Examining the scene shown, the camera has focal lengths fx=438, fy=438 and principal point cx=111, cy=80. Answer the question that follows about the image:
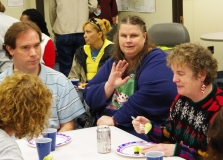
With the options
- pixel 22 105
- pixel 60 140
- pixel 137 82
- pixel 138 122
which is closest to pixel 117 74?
pixel 137 82

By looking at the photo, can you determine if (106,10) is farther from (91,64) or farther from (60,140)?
(60,140)

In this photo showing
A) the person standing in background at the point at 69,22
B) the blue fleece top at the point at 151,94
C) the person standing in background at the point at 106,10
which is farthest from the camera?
the person standing in background at the point at 106,10

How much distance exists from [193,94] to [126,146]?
1.44 feet

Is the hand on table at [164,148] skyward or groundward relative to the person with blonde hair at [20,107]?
groundward

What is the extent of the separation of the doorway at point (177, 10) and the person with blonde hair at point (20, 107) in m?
4.88

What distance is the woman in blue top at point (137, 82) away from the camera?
2.89 metres

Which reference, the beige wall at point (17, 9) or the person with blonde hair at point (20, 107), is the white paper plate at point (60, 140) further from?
the beige wall at point (17, 9)

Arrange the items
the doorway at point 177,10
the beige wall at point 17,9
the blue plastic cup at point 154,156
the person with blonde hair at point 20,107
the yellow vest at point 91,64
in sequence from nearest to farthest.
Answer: the person with blonde hair at point 20,107 < the blue plastic cup at point 154,156 < the yellow vest at point 91,64 < the doorway at point 177,10 < the beige wall at point 17,9

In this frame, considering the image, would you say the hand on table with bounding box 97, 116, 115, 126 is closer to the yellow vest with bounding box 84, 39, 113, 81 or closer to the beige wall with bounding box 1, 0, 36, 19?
the yellow vest with bounding box 84, 39, 113, 81

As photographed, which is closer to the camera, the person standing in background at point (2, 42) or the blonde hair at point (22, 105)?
the blonde hair at point (22, 105)

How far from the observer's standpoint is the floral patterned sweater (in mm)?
2163

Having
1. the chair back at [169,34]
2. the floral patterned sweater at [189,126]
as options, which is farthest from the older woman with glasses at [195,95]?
the chair back at [169,34]

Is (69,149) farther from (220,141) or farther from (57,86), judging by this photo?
(220,141)

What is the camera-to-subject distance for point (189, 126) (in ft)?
7.54
